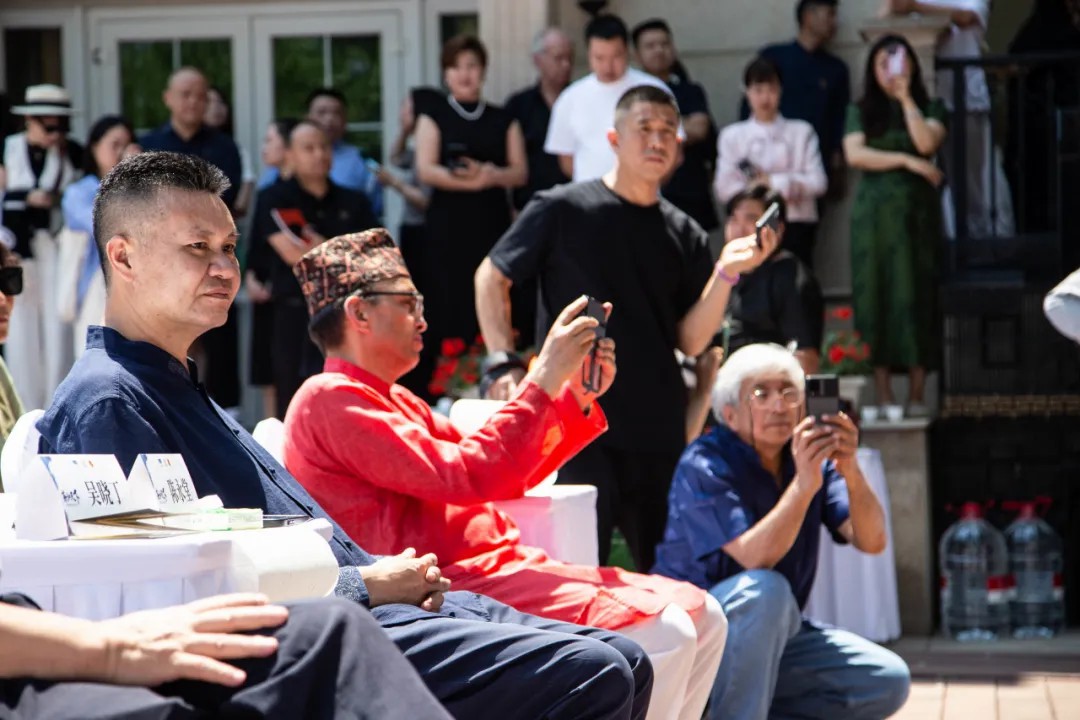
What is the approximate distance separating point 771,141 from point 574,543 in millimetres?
4300

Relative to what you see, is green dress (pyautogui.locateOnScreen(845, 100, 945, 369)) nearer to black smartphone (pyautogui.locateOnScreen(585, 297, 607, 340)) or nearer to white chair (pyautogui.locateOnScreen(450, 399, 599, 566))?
white chair (pyautogui.locateOnScreen(450, 399, 599, 566))

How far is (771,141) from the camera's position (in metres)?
8.14

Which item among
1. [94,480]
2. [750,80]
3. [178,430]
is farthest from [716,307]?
[750,80]

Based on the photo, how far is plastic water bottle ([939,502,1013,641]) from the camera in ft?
24.2

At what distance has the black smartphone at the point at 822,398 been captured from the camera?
4414mm

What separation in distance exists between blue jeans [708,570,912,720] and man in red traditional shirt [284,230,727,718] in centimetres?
36

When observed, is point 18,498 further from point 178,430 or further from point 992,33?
point 992,33

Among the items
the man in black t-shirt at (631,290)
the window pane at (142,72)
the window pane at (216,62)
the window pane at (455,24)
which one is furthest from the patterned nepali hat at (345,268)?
the window pane at (142,72)

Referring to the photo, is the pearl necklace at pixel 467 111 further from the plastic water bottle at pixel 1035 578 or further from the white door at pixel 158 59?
the plastic water bottle at pixel 1035 578

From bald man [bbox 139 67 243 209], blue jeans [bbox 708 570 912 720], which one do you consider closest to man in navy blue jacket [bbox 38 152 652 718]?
blue jeans [bbox 708 570 912 720]

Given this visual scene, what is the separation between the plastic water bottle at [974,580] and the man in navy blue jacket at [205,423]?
15.2 feet

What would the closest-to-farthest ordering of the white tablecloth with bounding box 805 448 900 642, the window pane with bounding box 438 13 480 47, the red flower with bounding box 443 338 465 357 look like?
1. the white tablecloth with bounding box 805 448 900 642
2. the red flower with bounding box 443 338 465 357
3. the window pane with bounding box 438 13 480 47

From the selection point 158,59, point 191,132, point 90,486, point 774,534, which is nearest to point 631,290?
point 774,534

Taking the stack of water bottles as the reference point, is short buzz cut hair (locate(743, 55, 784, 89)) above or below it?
above
